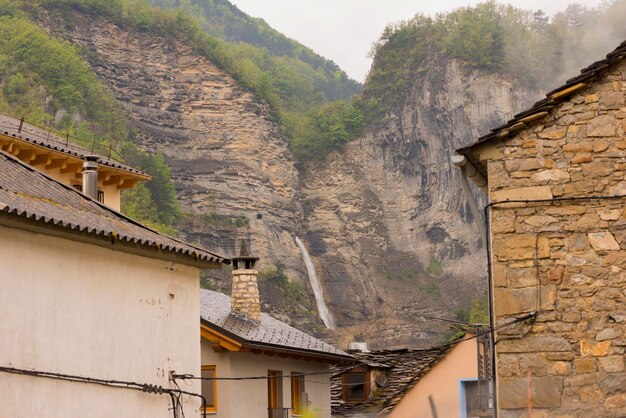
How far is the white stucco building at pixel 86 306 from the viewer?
1709 cm

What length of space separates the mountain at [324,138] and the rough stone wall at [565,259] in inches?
4700

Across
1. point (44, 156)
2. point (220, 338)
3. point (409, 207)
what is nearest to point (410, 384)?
point (220, 338)

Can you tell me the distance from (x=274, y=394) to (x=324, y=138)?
144461 millimetres

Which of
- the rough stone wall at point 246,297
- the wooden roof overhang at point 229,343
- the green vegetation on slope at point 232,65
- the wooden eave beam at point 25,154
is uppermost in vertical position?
the green vegetation on slope at point 232,65

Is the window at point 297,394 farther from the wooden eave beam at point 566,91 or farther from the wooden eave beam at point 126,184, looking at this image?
the wooden eave beam at point 566,91

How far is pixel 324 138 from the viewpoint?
174375 millimetres

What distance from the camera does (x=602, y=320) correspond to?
598 inches

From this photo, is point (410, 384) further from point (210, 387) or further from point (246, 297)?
point (210, 387)

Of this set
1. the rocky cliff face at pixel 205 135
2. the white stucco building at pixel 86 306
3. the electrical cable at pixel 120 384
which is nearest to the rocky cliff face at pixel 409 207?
the rocky cliff face at pixel 205 135

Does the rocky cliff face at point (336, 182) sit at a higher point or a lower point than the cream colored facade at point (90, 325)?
higher

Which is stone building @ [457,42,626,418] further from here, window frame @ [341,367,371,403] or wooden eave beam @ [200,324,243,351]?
window frame @ [341,367,371,403]

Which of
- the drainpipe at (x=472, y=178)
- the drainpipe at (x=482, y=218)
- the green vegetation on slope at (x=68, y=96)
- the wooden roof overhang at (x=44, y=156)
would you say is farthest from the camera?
the green vegetation on slope at (x=68, y=96)

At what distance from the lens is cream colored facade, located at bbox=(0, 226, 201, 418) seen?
672 inches

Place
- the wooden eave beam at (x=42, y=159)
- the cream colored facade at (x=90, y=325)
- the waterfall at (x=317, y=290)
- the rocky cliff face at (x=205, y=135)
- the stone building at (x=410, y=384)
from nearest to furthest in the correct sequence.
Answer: the cream colored facade at (x=90, y=325)
the stone building at (x=410, y=384)
the wooden eave beam at (x=42, y=159)
the waterfall at (x=317, y=290)
the rocky cliff face at (x=205, y=135)
